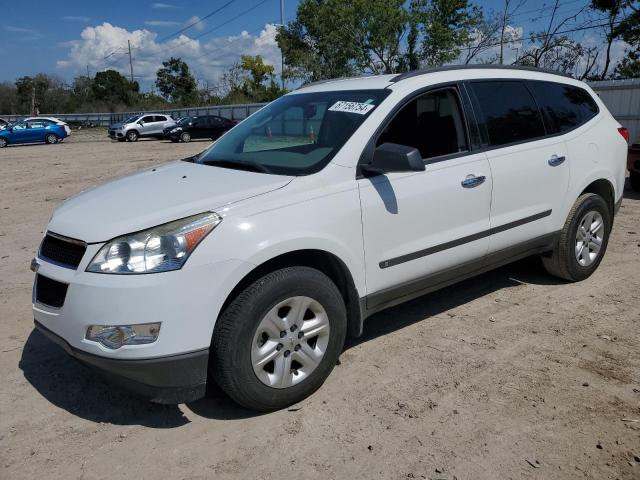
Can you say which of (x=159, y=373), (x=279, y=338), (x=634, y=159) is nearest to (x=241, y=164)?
(x=279, y=338)

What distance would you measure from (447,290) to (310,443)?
255 cm

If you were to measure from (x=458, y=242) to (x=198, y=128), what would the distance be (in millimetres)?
30201

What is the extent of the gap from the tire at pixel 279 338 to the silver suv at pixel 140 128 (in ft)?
110

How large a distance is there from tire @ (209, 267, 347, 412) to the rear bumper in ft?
0.42

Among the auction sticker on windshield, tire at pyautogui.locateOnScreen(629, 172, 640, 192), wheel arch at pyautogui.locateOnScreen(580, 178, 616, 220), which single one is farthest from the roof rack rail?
tire at pyautogui.locateOnScreen(629, 172, 640, 192)

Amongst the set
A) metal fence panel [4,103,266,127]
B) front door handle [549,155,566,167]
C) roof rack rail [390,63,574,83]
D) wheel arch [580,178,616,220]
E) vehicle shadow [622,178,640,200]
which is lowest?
vehicle shadow [622,178,640,200]

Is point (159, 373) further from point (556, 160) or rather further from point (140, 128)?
point (140, 128)

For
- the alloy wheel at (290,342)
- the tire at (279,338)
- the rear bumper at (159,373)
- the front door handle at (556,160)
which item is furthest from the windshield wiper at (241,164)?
the front door handle at (556,160)

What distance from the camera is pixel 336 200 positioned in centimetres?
323

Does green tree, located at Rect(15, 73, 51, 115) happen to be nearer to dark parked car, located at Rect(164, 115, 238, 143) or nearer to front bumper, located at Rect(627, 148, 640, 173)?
dark parked car, located at Rect(164, 115, 238, 143)

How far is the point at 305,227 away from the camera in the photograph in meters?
3.06

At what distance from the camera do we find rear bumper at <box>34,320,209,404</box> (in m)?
2.72

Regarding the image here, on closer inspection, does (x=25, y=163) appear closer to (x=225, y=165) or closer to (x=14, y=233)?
(x=14, y=233)

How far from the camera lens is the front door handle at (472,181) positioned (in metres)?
3.85
